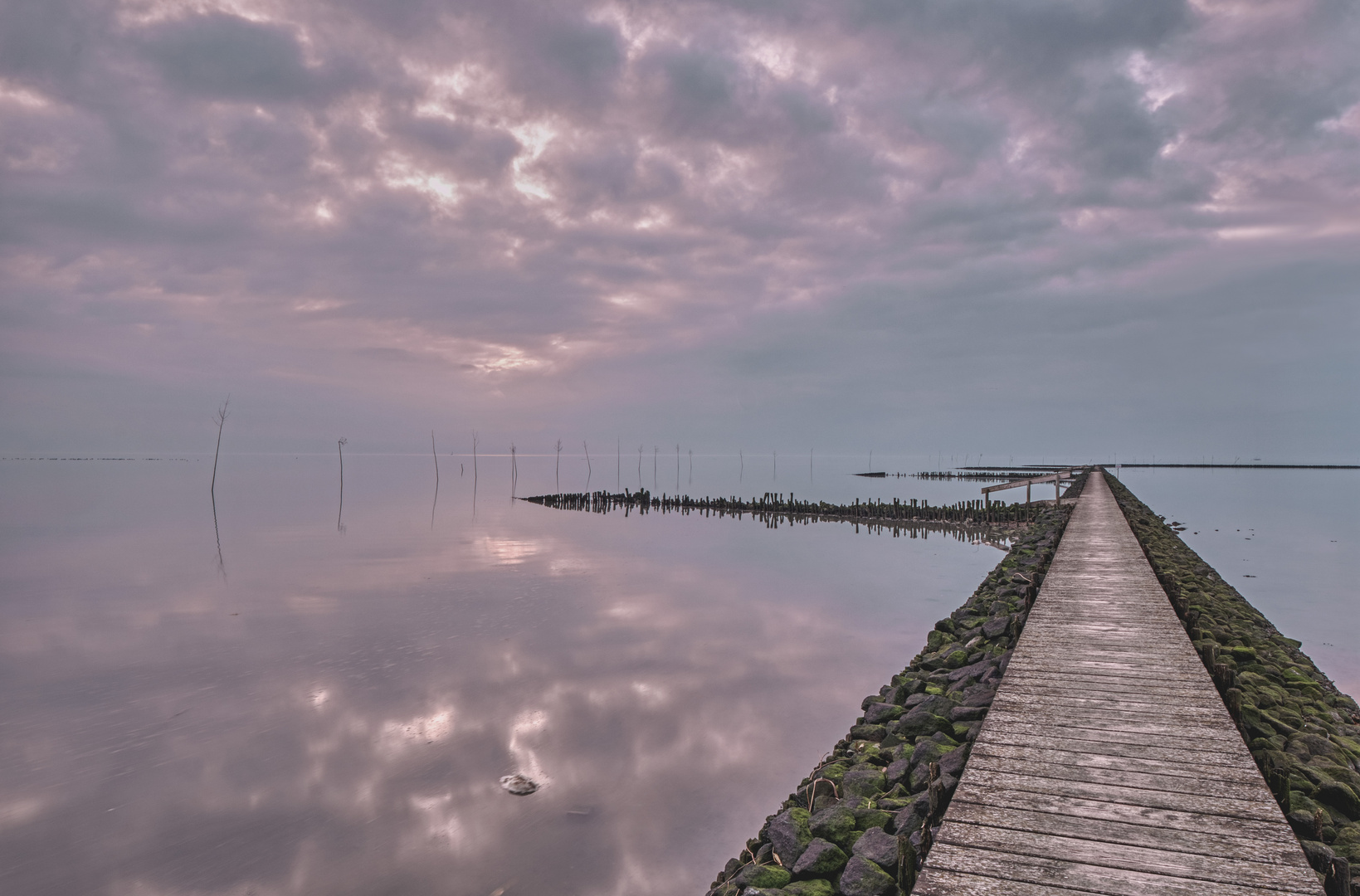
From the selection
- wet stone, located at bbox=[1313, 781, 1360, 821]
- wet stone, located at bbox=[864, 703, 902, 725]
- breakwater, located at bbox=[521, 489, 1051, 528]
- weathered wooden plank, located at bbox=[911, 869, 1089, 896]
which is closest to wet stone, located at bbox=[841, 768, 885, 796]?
wet stone, located at bbox=[864, 703, 902, 725]

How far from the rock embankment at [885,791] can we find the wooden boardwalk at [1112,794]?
257 mm

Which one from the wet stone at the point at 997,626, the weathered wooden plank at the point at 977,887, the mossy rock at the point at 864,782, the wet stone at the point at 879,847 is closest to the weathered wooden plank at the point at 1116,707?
the mossy rock at the point at 864,782

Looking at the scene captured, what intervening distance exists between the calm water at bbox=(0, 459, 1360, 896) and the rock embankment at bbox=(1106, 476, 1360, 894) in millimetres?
3779

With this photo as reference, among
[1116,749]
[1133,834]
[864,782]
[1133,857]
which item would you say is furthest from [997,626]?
[1133,857]

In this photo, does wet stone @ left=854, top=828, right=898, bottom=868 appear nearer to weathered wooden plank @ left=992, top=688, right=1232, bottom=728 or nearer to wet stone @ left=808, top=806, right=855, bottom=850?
wet stone @ left=808, top=806, right=855, bottom=850

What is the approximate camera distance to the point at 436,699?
1123 centimetres

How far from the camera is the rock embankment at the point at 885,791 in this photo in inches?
163

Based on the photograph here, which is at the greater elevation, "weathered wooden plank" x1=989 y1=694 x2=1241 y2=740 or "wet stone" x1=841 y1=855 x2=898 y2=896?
"weathered wooden plank" x1=989 y1=694 x2=1241 y2=740

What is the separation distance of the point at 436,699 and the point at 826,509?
3677cm

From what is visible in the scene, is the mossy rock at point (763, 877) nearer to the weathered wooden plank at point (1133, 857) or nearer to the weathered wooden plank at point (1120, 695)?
the weathered wooden plank at point (1133, 857)

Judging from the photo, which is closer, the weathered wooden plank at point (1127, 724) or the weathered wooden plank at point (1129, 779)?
the weathered wooden plank at point (1129, 779)

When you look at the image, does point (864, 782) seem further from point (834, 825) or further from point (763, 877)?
point (763, 877)

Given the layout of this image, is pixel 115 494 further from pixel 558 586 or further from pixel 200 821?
pixel 200 821

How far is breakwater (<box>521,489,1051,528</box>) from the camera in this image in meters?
37.3
